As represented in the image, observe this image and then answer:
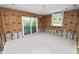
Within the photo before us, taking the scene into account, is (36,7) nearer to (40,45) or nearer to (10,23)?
(10,23)

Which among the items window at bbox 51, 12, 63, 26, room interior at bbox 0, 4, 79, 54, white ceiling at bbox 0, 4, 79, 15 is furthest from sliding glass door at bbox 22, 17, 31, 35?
window at bbox 51, 12, 63, 26

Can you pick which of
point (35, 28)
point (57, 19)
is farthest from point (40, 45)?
point (57, 19)

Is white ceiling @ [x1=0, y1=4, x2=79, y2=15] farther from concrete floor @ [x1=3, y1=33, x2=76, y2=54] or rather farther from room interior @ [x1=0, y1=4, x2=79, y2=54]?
concrete floor @ [x1=3, y1=33, x2=76, y2=54]

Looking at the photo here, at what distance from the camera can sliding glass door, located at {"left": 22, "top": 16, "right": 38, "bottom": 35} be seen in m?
1.13

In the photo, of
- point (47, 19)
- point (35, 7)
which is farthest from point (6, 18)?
point (47, 19)

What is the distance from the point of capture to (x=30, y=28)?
3.77 ft

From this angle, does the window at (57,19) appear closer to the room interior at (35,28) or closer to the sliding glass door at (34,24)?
the room interior at (35,28)

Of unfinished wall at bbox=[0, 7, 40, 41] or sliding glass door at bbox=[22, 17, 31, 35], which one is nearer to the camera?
unfinished wall at bbox=[0, 7, 40, 41]

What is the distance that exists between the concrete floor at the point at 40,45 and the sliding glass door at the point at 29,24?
0.09 metres

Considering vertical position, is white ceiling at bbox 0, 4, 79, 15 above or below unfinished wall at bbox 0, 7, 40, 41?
above

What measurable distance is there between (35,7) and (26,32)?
0.39m

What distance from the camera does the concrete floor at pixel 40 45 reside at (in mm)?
1134

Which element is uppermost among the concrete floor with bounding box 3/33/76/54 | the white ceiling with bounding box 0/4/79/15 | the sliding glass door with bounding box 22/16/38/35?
the white ceiling with bounding box 0/4/79/15
